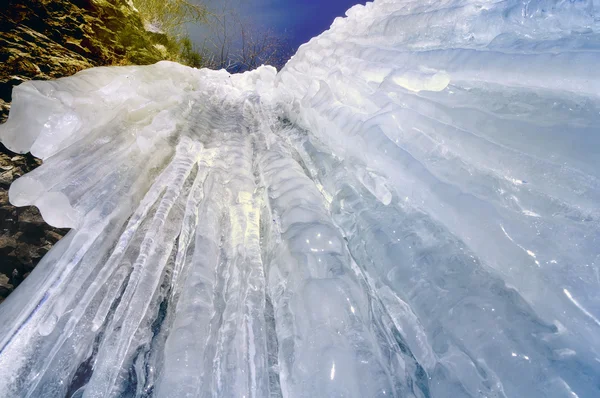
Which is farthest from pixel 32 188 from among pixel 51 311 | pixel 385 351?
pixel 385 351

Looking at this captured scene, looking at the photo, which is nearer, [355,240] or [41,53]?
[355,240]

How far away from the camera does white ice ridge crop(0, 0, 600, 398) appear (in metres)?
0.83

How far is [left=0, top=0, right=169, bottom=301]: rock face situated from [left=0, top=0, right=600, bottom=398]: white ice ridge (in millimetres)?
151

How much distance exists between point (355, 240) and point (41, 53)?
6.99ft

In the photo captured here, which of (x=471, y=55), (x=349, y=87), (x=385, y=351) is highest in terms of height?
(x=471, y=55)

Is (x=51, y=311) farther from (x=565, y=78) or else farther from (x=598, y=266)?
(x=565, y=78)

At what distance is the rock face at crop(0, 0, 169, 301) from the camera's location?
54.4 inches

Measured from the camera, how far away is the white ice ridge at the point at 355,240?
83 cm

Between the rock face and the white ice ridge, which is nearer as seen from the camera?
the white ice ridge

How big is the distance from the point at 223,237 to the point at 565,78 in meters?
1.32

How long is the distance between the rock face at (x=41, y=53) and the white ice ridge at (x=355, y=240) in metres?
0.15

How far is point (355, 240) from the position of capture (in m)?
1.31

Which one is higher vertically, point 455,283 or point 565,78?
point 565,78

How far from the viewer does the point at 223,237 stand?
1370mm
